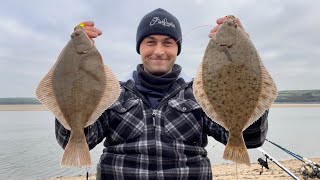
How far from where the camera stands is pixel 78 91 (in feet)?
8.90

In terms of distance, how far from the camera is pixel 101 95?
2.77 meters

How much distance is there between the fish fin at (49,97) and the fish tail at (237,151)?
1290 millimetres

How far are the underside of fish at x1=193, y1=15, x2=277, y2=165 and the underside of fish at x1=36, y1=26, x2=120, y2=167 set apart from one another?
0.77m

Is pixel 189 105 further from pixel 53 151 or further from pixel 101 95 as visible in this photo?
pixel 53 151

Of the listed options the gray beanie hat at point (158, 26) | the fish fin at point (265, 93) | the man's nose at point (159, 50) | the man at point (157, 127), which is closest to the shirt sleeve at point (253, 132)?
the man at point (157, 127)

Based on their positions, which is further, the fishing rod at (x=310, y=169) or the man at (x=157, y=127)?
the fishing rod at (x=310, y=169)

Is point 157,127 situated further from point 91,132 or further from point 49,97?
point 49,97

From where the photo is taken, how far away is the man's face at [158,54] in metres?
3.87

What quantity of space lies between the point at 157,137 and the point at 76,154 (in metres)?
1.02

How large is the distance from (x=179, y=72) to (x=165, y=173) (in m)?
1.18

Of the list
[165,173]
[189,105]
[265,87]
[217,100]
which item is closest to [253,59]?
[265,87]

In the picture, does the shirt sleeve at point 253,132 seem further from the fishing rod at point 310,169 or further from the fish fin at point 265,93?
the fishing rod at point 310,169

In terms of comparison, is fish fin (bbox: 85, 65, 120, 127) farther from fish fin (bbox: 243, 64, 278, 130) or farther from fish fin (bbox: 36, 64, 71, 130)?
fish fin (bbox: 243, 64, 278, 130)

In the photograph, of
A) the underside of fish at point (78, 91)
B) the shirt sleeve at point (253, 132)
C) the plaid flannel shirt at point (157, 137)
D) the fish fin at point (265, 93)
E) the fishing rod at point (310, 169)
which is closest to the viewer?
the underside of fish at point (78, 91)
